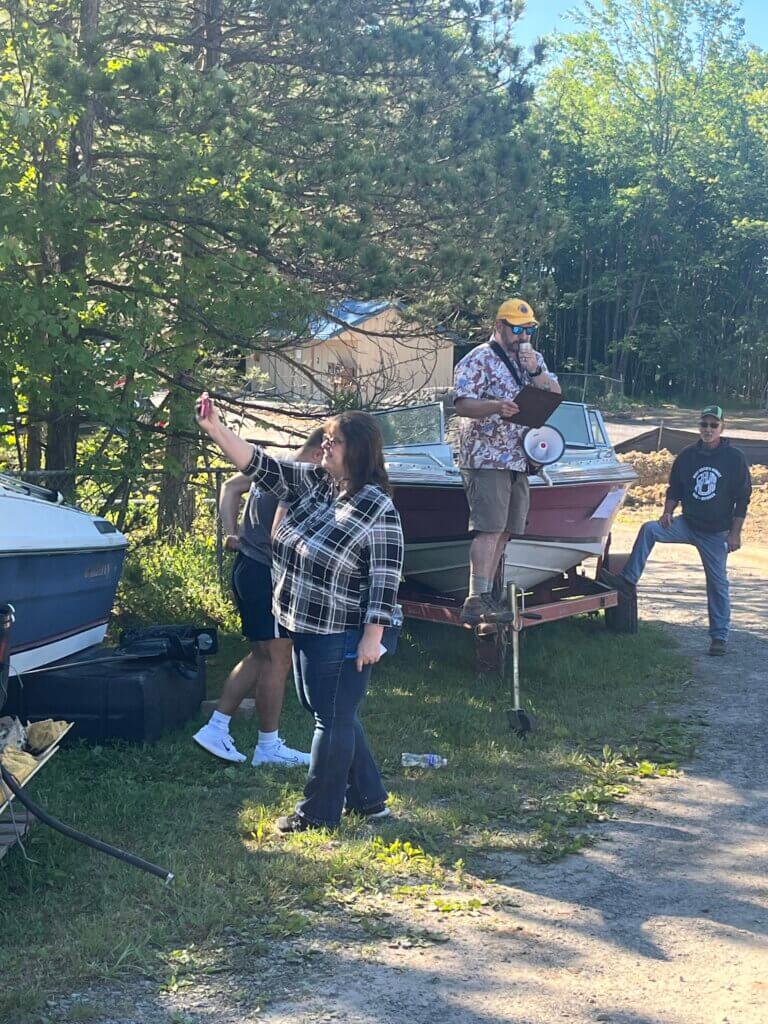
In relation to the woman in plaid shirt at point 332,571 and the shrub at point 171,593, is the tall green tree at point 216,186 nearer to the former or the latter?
the shrub at point 171,593

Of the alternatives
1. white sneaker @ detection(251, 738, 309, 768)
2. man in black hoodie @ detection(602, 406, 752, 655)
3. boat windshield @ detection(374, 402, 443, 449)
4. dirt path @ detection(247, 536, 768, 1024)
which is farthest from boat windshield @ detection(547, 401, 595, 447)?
white sneaker @ detection(251, 738, 309, 768)

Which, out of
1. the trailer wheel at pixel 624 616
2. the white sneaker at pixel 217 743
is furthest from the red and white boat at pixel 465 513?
the white sneaker at pixel 217 743

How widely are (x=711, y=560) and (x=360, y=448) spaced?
17.1 ft

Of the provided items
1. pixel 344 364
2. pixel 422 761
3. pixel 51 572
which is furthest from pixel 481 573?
pixel 344 364

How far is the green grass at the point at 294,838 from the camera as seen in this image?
409 centimetres

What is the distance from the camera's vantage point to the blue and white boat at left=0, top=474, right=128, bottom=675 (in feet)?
20.5

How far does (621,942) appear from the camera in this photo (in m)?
4.20

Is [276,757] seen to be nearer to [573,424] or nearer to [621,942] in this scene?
[621,942]

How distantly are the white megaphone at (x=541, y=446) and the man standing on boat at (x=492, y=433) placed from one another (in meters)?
0.07

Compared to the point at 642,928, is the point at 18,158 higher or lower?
higher

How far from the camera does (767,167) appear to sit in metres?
47.5

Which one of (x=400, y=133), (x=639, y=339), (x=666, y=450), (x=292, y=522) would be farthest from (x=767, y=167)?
(x=292, y=522)

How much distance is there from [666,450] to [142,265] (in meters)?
15.5

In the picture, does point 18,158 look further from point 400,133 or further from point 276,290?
point 400,133
